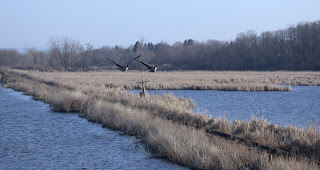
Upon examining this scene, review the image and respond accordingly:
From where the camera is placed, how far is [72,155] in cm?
1357

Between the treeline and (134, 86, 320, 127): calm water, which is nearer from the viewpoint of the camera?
(134, 86, 320, 127): calm water

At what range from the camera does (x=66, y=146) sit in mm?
15023

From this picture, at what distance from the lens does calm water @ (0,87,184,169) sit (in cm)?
1236

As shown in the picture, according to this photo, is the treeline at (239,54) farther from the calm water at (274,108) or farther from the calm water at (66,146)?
the calm water at (66,146)

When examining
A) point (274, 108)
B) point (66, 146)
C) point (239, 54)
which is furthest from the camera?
point (239, 54)

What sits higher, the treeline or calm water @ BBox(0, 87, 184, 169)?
the treeline

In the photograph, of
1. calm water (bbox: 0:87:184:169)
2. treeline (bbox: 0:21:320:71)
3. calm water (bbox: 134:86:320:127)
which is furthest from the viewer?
treeline (bbox: 0:21:320:71)

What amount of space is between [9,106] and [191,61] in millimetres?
76412

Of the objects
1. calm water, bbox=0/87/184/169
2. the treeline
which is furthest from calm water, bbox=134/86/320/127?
the treeline

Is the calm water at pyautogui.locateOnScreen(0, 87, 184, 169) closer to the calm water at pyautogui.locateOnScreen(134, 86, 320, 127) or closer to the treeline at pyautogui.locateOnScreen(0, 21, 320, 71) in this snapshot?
the calm water at pyautogui.locateOnScreen(134, 86, 320, 127)

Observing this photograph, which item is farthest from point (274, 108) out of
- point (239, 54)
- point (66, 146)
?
point (239, 54)

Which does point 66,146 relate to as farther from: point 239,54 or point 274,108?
point 239,54

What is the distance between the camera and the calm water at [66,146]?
12359 mm

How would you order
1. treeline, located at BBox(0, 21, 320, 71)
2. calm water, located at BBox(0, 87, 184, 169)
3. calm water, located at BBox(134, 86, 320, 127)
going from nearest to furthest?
1. calm water, located at BBox(0, 87, 184, 169)
2. calm water, located at BBox(134, 86, 320, 127)
3. treeline, located at BBox(0, 21, 320, 71)
